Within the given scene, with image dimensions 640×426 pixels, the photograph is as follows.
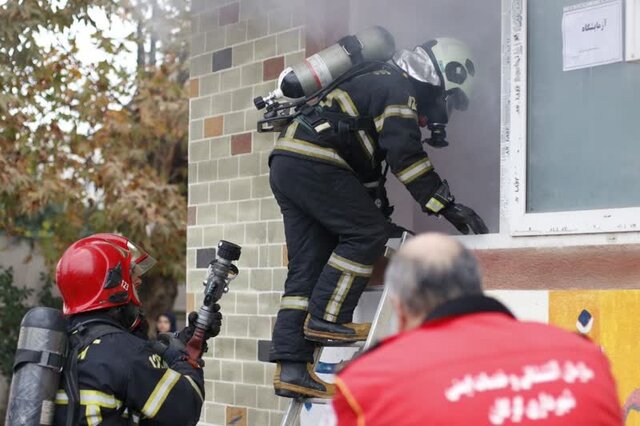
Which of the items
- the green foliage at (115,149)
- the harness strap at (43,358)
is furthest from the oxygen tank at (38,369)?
the green foliage at (115,149)

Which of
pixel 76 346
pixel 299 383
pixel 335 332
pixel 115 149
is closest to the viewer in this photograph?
pixel 76 346

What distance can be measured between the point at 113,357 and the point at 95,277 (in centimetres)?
40

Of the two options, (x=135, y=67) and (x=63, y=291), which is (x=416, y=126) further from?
(x=135, y=67)

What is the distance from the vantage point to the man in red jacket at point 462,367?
226cm

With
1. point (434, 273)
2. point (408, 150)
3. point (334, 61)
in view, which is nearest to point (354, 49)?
point (334, 61)

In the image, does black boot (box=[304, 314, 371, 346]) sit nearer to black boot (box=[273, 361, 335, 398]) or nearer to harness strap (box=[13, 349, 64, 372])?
black boot (box=[273, 361, 335, 398])

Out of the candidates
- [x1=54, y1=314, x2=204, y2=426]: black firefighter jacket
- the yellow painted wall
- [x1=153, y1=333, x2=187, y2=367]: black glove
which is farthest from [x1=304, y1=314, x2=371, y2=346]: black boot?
the yellow painted wall

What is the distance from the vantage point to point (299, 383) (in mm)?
4676

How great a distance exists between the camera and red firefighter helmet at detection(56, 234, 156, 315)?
4.17 meters

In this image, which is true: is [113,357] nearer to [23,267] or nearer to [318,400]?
[318,400]

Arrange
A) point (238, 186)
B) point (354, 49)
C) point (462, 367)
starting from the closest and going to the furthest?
point (462, 367) → point (354, 49) → point (238, 186)

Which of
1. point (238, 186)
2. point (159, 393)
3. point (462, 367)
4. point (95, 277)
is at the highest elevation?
point (238, 186)

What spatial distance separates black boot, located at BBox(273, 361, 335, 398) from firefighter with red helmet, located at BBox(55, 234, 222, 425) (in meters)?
0.55

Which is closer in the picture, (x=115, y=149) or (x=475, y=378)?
(x=475, y=378)
